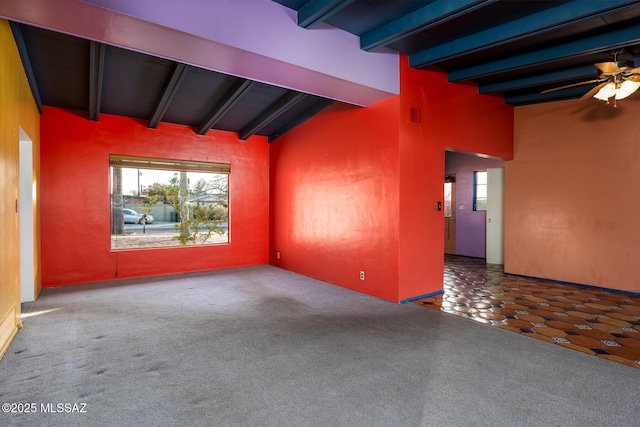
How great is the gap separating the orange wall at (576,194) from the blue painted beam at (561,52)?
1.98m

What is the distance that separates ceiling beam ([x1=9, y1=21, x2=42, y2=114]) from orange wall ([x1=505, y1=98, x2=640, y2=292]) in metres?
7.25

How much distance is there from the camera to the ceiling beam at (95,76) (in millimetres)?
3821

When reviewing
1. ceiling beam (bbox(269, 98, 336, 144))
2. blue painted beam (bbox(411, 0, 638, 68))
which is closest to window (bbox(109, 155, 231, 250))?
ceiling beam (bbox(269, 98, 336, 144))

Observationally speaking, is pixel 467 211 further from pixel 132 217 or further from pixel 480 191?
pixel 132 217

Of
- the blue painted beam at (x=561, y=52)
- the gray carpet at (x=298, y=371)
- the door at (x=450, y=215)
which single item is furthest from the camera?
the door at (x=450, y=215)

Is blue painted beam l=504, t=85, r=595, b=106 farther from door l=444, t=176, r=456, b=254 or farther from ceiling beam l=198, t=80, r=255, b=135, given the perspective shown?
ceiling beam l=198, t=80, r=255, b=135

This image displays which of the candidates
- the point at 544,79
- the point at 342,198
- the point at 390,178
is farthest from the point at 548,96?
the point at 342,198

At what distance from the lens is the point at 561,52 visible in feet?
12.8

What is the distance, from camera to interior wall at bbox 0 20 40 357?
9.40ft

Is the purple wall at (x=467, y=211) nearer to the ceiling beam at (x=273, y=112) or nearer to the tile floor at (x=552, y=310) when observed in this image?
the tile floor at (x=552, y=310)

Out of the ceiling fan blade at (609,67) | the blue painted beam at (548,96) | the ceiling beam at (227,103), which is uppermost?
the blue painted beam at (548,96)

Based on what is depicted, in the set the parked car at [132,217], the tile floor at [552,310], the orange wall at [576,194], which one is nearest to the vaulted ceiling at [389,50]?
the orange wall at [576,194]

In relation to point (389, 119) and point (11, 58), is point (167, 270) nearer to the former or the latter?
point (11, 58)

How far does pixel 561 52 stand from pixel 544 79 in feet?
2.95
